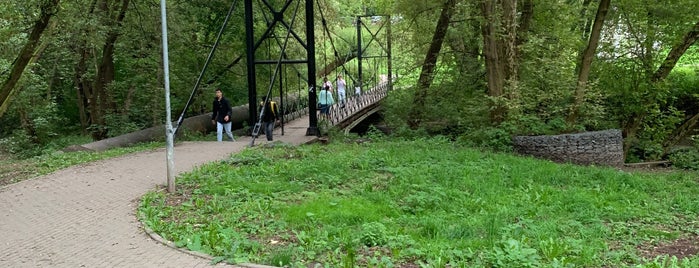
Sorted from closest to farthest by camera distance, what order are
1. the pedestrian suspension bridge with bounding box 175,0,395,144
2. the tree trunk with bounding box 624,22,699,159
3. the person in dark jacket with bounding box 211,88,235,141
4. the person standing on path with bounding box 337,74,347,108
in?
1. the person in dark jacket with bounding box 211,88,235,141
2. the tree trunk with bounding box 624,22,699,159
3. the pedestrian suspension bridge with bounding box 175,0,395,144
4. the person standing on path with bounding box 337,74,347,108

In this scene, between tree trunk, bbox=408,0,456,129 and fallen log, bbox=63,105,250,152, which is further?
tree trunk, bbox=408,0,456,129

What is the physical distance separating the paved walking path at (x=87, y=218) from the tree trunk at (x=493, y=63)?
7.27 m

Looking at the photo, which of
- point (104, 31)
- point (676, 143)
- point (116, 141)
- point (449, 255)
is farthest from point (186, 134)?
point (676, 143)

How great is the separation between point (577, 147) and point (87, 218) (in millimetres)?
10550

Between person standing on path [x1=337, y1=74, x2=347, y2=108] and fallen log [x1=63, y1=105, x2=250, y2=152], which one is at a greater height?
person standing on path [x1=337, y1=74, x2=347, y2=108]

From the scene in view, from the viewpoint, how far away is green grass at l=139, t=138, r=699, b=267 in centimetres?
513

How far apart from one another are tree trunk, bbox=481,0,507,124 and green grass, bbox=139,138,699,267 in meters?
3.46

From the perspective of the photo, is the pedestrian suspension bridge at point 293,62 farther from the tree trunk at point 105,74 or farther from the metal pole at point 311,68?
the tree trunk at point 105,74

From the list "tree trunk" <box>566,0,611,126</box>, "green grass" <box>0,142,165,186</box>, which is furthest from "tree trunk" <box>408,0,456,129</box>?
"green grass" <box>0,142,165,186</box>

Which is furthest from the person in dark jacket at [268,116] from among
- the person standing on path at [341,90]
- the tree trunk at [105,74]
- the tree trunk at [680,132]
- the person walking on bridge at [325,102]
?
the tree trunk at [680,132]

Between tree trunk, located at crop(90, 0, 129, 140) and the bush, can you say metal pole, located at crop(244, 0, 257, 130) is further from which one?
the bush

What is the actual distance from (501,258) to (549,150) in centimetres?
895

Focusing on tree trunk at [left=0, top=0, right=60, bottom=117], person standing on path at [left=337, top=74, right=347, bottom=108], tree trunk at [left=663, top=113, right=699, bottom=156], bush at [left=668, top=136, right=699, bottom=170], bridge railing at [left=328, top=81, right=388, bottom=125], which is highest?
tree trunk at [left=0, top=0, right=60, bottom=117]

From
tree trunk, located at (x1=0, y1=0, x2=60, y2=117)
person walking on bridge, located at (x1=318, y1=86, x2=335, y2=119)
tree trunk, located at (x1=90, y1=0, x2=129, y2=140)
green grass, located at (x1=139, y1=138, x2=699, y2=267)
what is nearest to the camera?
green grass, located at (x1=139, y1=138, x2=699, y2=267)
